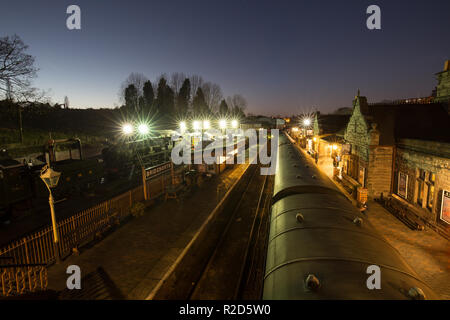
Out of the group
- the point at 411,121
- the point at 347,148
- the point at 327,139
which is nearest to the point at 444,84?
the point at 411,121

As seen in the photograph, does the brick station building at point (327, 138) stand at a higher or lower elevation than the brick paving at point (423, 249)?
higher

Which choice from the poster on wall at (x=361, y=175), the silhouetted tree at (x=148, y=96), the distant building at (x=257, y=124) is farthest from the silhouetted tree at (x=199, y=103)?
the poster on wall at (x=361, y=175)

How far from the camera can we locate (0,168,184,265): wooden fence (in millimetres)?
8695

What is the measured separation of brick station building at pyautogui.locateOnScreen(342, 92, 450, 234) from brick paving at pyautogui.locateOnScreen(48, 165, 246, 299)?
11.3 meters

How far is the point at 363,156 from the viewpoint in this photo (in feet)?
56.5

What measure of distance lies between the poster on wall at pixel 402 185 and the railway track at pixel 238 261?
28.1 feet

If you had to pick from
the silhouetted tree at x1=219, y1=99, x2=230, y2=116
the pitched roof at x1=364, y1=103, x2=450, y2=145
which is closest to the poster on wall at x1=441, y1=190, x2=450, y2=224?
the pitched roof at x1=364, y1=103, x2=450, y2=145

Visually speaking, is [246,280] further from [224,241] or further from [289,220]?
[289,220]

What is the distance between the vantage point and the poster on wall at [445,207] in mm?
11391

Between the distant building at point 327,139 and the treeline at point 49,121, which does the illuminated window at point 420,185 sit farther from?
the treeline at point 49,121

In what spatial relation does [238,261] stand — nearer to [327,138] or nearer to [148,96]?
[327,138]

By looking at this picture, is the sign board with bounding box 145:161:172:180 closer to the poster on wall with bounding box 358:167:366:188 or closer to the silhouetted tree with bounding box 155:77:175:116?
the poster on wall with bounding box 358:167:366:188

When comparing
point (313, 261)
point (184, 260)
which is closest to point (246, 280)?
point (184, 260)
